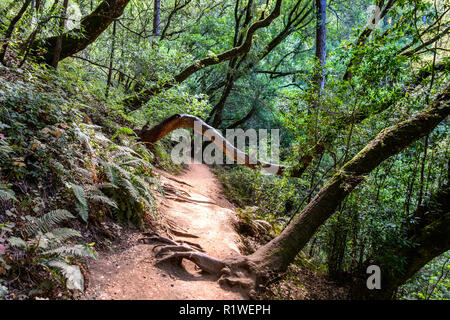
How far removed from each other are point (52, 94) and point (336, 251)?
Answer: 242 inches

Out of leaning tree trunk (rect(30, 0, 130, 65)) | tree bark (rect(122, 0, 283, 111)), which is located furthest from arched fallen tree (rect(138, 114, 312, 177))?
leaning tree trunk (rect(30, 0, 130, 65))

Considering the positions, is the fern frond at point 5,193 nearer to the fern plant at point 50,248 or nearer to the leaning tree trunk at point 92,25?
the fern plant at point 50,248

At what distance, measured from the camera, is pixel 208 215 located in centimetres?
660

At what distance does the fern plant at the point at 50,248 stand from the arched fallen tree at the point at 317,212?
1.48 m

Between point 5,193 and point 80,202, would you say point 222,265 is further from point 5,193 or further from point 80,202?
point 5,193

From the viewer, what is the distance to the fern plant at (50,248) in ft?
8.02

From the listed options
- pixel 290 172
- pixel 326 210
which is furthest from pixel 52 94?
pixel 290 172

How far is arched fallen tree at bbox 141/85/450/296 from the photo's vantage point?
3805 millimetres

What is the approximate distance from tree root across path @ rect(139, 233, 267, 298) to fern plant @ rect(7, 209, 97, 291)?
1.45 metres

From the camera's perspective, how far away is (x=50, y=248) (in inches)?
106

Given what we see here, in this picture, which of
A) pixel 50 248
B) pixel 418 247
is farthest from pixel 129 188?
pixel 418 247

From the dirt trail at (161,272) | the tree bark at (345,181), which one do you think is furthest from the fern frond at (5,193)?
the tree bark at (345,181)

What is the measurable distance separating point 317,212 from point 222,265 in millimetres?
1768

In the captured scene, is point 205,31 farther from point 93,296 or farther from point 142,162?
point 93,296
